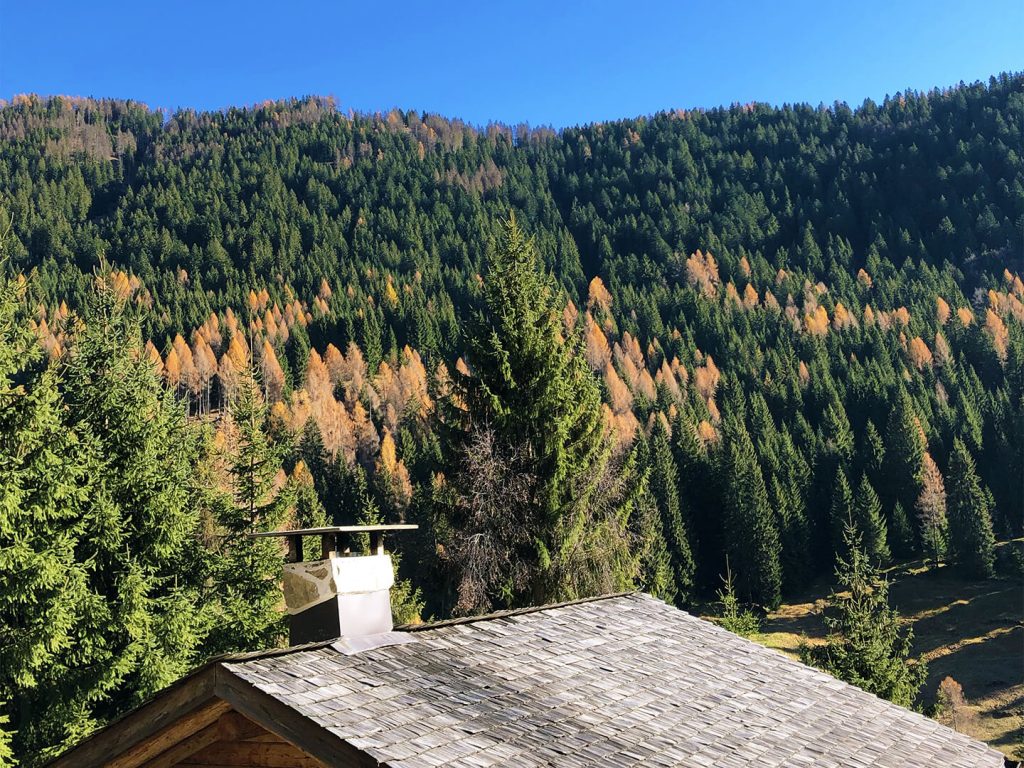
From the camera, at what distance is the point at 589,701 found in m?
8.00

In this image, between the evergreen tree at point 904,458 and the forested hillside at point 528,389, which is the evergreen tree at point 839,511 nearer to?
the forested hillside at point 528,389

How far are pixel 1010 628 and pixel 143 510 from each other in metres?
60.3

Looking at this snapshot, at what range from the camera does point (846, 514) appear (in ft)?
259

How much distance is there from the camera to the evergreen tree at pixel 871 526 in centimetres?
7675

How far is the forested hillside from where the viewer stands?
2066cm

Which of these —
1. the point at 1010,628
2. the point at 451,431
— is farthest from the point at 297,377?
the point at 451,431

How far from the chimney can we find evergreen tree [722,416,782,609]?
68435 mm

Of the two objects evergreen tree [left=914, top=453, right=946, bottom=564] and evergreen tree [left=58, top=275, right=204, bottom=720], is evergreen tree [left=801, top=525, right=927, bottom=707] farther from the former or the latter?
evergreen tree [left=914, top=453, right=946, bottom=564]

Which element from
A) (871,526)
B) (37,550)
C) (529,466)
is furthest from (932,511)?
(37,550)

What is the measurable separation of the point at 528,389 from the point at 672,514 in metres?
59.7

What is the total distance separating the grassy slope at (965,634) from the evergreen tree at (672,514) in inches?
291

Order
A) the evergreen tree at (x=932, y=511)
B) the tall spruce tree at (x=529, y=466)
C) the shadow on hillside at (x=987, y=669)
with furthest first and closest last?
the evergreen tree at (x=932, y=511), the shadow on hillside at (x=987, y=669), the tall spruce tree at (x=529, y=466)

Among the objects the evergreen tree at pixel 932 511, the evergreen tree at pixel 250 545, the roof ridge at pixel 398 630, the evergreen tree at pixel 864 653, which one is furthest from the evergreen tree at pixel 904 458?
the roof ridge at pixel 398 630

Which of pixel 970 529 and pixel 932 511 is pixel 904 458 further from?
pixel 970 529
